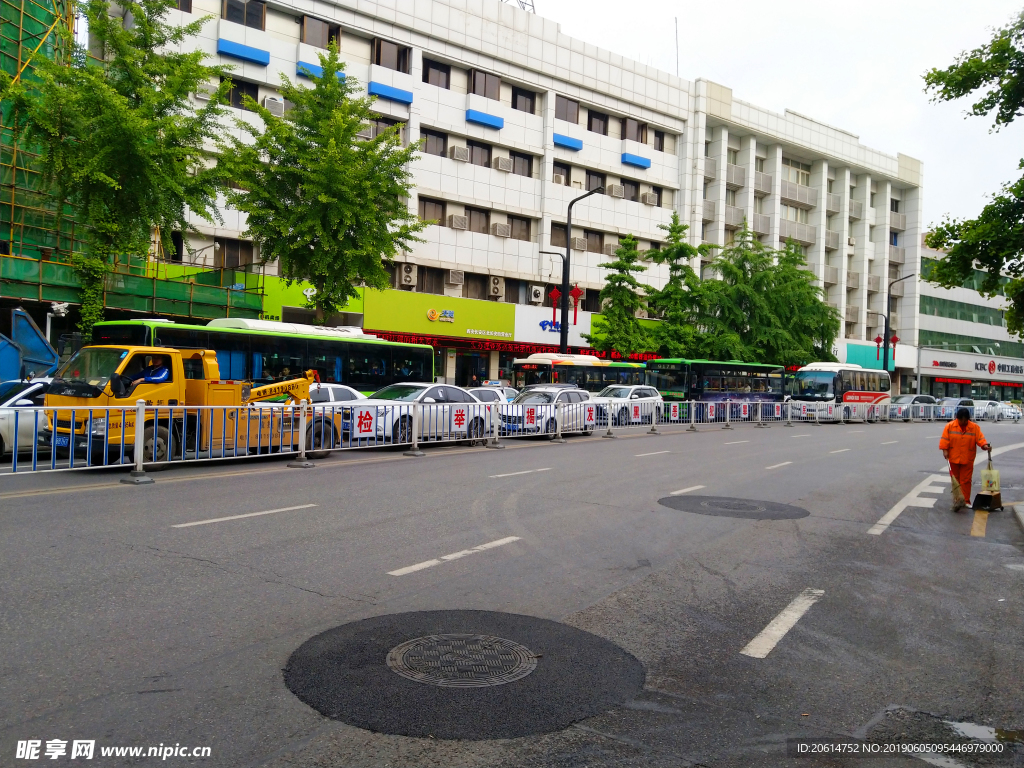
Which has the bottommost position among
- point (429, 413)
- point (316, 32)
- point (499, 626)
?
point (499, 626)

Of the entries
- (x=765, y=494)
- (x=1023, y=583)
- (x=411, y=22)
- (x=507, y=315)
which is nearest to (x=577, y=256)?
(x=507, y=315)

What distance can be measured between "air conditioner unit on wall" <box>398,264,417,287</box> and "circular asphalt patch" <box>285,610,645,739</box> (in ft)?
113

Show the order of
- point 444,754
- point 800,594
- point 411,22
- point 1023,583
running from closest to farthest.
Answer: point 444,754 < point 800,594 < point 1023,583 < point 411,22

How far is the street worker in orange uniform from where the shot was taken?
11422 mm

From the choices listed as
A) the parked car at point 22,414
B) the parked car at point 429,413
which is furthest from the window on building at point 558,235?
the parked car at point 22,414

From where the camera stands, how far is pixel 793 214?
61.8 meters

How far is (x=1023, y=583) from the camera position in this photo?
716 cm

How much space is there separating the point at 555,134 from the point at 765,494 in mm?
35867

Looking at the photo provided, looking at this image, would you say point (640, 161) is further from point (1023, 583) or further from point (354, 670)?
point (354, 670)

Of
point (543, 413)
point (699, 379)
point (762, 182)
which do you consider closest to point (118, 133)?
point (543, 413)

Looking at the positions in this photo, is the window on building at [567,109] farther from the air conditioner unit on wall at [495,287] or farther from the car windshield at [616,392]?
the car windshield at [616,392]

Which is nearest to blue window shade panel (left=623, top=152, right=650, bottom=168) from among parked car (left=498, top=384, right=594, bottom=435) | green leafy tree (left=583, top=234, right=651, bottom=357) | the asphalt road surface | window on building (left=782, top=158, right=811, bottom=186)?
green leafy tree (left=583, top=234, right=651, bottom=357)

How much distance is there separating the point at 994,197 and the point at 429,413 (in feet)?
38.4

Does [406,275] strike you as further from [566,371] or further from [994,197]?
[994,197]
